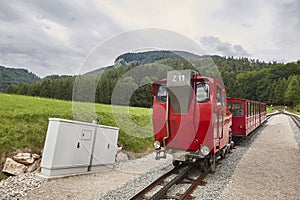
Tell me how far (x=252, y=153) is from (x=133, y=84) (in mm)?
7728

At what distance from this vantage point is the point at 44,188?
5254 mm

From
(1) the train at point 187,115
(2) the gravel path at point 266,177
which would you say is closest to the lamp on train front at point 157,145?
(1) the train at point 187,115

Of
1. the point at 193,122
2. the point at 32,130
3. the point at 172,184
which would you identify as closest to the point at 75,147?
the point at 32,130

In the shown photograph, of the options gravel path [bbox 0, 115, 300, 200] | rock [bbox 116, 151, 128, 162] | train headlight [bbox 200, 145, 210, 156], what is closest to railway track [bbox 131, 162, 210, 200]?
gravel path [bbox 0, 115, 300, 200]

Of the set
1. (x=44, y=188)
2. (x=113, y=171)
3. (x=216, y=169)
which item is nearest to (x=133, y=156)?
(x=113, y=171)

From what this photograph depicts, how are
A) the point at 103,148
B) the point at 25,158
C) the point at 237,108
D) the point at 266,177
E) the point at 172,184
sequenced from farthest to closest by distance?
the point at 237,108, the point at 103,148, the point at 266,177, the point at 25,158, the point at 172,184

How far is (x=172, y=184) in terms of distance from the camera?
5.54 metres

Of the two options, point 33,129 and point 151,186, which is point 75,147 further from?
point 151,186

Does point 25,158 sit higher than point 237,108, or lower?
lower

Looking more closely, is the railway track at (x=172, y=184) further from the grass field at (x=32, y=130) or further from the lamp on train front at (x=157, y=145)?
the grass field at (x=32, y=130)

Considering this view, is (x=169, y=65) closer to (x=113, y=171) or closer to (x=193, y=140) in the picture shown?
(x=193, y=140)

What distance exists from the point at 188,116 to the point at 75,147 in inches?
136

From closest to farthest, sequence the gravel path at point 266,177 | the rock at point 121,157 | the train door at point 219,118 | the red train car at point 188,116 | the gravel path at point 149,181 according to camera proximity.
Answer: the gravel path at point 149,181 → the gravel path at point 266,177 → the red train car at point 188,116 → the train door at point 219,118 → the rock at point 121,157

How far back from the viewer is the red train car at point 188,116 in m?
5.77
